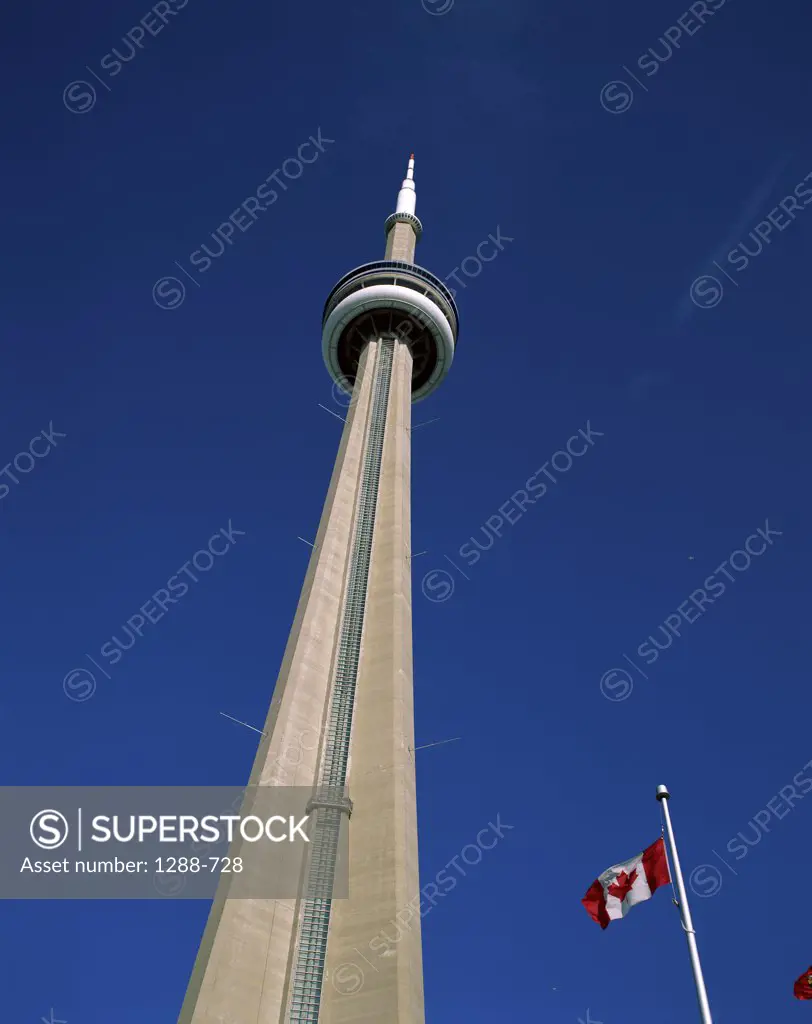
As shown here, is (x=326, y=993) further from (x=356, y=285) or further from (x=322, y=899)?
(x=356, y=285)

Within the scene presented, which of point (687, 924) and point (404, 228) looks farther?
point (404, 228)

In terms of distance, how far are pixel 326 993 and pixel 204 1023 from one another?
347cm

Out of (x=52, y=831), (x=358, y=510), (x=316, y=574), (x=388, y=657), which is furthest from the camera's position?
(x=358, y=510)

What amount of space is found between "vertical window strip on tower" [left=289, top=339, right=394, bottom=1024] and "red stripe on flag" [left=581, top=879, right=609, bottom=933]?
850 cm

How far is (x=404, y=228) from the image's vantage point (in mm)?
57031

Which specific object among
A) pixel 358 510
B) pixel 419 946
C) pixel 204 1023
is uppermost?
pixel 358 510

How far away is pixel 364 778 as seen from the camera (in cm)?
2789

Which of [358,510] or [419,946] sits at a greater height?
[358,510]

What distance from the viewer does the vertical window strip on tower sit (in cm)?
2298

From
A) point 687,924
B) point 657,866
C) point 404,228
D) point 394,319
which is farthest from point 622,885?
point 404,228

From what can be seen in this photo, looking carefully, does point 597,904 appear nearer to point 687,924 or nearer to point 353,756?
point 687,924

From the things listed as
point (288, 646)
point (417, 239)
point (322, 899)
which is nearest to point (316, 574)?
point (288, 646)

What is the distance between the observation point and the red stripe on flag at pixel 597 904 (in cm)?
1770

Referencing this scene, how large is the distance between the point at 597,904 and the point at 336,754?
12.4m
